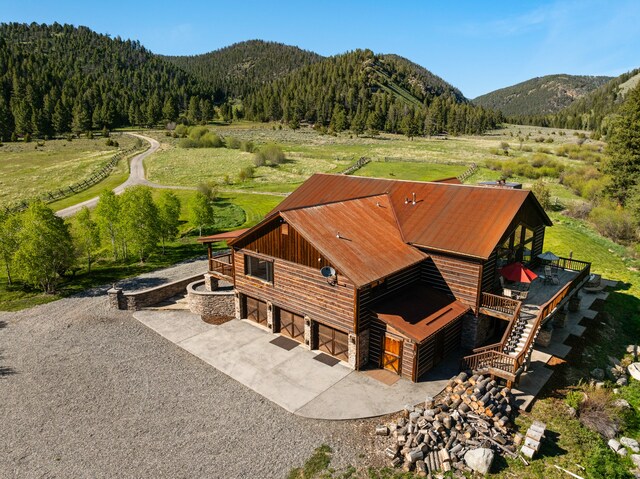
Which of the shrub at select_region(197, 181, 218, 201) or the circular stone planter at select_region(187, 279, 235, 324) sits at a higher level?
the shrub at select_region(197, 181, 218, 201)

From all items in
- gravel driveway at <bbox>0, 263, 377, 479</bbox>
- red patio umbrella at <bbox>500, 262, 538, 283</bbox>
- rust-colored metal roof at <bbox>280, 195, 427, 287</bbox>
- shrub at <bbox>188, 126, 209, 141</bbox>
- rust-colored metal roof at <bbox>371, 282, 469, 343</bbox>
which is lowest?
gravel driveway at <bbox>0, 263, 377, 479</bbox>

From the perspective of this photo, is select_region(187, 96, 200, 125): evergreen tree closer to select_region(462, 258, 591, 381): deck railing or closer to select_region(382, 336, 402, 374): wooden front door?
select_region(382, 336, 402, 374): wooden front door

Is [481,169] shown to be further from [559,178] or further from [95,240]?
[95,240]

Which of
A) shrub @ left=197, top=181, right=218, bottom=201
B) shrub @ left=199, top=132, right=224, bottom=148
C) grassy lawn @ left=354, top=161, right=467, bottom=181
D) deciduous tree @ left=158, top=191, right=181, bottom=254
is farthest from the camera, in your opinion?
shrub @ left=199, top=132, right=224, bottom=148

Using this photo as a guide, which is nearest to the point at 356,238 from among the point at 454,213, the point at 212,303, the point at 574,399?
the point at 454,213

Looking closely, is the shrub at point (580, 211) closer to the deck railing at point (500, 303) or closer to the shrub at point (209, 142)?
the deck railing at point (500, 303)

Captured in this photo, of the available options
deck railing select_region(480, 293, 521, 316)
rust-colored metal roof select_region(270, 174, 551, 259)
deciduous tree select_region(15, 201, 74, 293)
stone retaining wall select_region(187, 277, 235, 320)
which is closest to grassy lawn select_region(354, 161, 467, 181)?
rust-colored metal roof select_region(270, 174, 551, 259)
